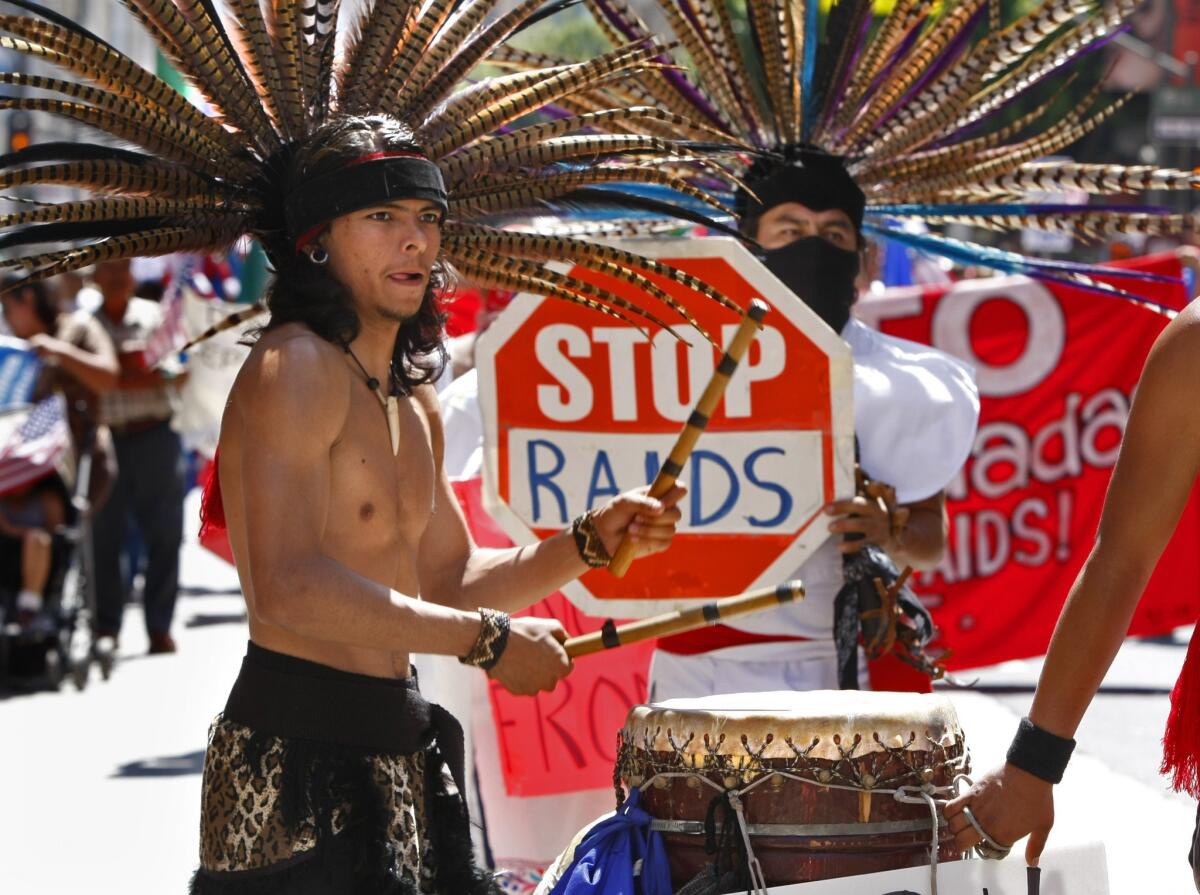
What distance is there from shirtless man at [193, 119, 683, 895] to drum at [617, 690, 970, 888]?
0.35 metres

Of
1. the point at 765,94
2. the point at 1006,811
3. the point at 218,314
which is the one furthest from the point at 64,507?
the point at 1006,811

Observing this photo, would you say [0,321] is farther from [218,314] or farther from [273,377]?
[273,377]

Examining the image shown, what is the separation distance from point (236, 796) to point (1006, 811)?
125cm

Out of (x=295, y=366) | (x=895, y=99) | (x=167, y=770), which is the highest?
(x=895, y=99)

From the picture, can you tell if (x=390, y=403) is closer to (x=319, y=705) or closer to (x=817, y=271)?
(x=319, y=705)

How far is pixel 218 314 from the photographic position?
503 inches

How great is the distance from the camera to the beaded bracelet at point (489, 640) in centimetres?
331

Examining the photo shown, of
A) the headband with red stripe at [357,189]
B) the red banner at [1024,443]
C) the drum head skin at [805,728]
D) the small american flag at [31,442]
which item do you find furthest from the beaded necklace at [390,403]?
the small american flag at [31,442]

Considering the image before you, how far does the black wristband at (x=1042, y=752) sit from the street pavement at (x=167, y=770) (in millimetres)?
1876

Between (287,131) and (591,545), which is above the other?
(287,131)

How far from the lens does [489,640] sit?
10.9 feet

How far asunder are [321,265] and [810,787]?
1.22m

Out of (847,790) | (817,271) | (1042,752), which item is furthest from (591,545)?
(817,271)

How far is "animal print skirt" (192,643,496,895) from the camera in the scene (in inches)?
126
